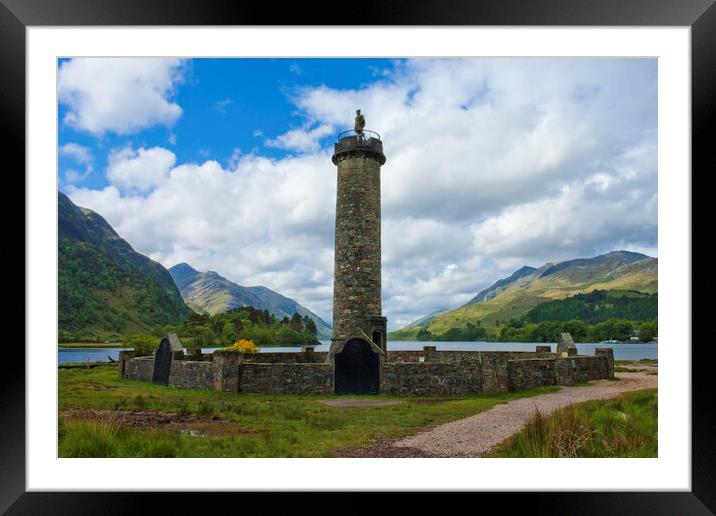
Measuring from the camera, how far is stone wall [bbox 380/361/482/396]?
1530cm

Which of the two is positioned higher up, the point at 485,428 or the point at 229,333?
the point at 485,428

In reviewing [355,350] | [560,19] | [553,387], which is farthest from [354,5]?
[553,387]

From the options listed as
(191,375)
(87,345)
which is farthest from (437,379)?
(87,345)

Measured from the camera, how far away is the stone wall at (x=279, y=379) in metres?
15.7

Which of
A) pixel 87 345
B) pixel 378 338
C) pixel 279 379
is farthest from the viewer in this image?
pixel 87 345

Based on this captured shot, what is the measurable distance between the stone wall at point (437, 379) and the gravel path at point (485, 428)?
72.7 inches

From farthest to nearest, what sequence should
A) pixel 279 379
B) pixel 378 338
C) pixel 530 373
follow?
pixel 378 338
pixel 530 373
pixel 279 379

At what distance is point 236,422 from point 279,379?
4.43m

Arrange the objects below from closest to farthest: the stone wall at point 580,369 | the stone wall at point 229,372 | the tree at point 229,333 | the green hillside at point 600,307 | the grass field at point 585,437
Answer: the grass field at point 585,437 < the stone wall at point 229,372 < the stone wall at point 580,369 < the tree at point 229,333 < the green hillside at point 600,307

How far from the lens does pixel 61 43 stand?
22.3 feet

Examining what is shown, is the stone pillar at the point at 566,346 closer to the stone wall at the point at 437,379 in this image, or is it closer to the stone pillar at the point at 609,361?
the stone pillar at the point at 609,361

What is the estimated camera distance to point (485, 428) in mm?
10023

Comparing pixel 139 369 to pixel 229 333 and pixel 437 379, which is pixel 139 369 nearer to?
pixel 437 379

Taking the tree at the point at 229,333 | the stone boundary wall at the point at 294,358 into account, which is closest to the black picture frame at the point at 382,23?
the stone boundary wall at the point at 294,358
